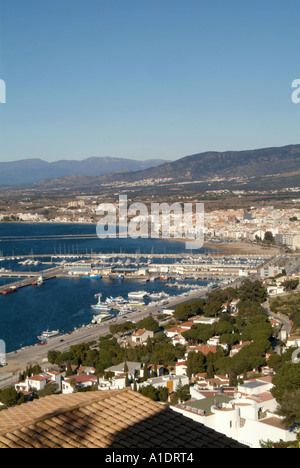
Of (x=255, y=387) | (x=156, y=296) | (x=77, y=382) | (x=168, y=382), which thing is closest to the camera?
(x=255, y=387)

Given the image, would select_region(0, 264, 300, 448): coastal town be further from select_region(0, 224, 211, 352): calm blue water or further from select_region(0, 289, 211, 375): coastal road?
select_region(0, 224, 211, 352): calm blue water

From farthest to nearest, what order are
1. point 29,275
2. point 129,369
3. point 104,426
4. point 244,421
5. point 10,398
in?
point 29,275
point 129,369
point 10,398
point 244,421
point 104,426

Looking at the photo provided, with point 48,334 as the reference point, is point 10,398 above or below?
above

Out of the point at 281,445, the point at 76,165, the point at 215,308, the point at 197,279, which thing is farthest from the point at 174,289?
the point at 76,165

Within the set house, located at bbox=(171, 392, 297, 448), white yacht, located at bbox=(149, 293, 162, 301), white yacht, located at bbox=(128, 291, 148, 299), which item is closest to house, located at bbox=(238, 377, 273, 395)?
house, located at bbox=(171, 392, 297, 448)

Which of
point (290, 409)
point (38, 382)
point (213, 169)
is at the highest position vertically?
point (213, 169)

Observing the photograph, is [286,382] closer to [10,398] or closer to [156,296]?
[10,398]

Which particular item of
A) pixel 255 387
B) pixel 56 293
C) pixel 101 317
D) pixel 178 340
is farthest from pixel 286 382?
pixel 56 293

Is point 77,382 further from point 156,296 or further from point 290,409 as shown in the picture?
point 156,296

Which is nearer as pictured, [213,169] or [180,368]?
[180,368]
